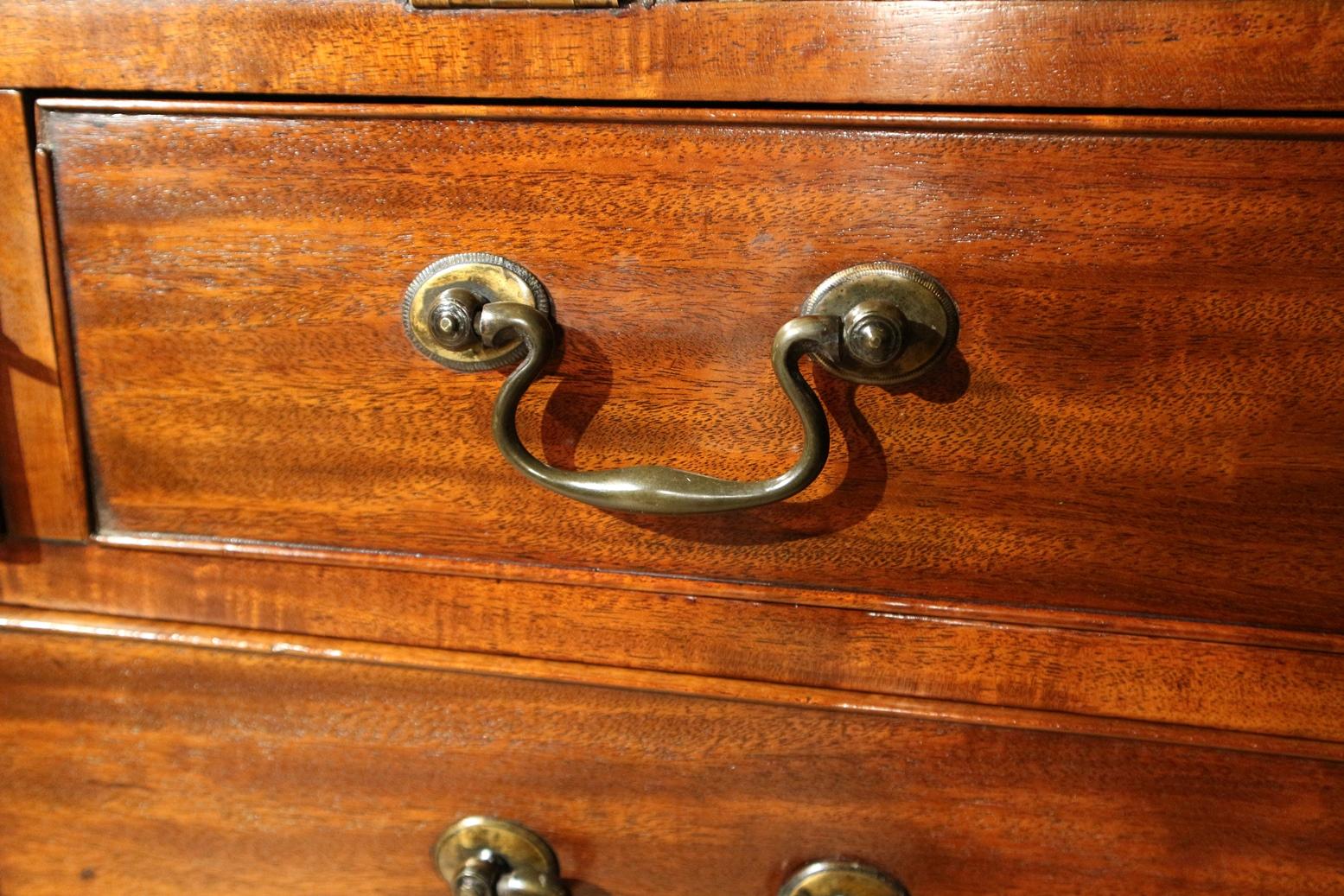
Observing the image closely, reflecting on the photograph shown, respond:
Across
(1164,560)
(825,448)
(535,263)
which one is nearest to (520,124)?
(535,263)

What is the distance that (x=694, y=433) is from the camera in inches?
13.6

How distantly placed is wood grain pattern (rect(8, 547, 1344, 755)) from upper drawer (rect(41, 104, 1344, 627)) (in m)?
0.02

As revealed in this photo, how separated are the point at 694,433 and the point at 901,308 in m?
0.08

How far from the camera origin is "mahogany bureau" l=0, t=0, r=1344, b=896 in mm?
302

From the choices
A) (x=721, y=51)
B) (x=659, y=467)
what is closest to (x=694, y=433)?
(x=659, y=467)

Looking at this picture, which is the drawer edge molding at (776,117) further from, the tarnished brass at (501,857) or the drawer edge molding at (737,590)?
the tarnished brass at (501,857)

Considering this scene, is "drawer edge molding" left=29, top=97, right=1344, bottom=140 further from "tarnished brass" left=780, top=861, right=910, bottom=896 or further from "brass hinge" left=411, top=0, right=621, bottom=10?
"tarnished brass" left=780, top=861, right=910, bottom=896

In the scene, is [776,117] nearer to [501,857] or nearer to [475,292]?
[475,292]

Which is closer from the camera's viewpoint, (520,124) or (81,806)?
(520,124)

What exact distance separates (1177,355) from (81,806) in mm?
477

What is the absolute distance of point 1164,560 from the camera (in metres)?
0.33

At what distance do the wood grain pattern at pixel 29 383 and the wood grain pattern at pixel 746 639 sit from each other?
0.02 m

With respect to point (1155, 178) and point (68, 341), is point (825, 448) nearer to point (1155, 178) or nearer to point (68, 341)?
point (1155, 178)

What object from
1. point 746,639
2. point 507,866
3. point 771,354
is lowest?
point 507,866
